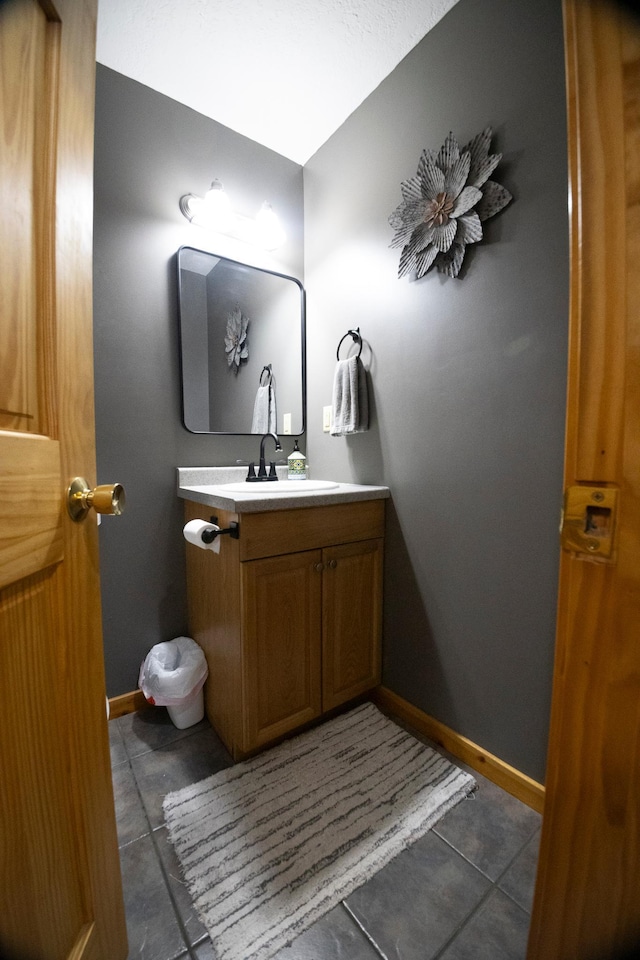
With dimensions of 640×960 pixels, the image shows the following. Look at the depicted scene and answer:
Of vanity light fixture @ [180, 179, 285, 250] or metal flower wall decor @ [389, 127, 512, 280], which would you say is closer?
metal flower wall decor @ [389, 127, 512, 280]

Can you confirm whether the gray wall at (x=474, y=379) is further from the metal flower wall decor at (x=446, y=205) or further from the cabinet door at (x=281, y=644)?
the cabinet door at (x=281, y=644)

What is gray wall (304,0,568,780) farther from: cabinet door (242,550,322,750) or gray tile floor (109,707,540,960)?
cabinet door (242,550,322,750)

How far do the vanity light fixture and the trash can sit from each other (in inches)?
71.7

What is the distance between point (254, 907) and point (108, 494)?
102cm

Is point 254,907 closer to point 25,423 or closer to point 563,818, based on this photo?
point 563,818

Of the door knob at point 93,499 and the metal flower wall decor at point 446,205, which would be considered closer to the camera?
the door knob at point 93,499

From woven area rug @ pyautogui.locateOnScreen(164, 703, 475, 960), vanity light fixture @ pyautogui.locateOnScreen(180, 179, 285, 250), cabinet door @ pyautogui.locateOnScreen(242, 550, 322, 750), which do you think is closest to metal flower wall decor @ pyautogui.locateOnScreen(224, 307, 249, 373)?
vanity light fixture @ pyautogui.locateOnScreen(180, 179, 285, 250)

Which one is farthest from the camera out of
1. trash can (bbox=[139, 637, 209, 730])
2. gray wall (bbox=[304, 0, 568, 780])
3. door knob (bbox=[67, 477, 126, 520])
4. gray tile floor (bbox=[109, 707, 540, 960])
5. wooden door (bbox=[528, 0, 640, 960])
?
trash can (bbox=[139, 637, 209, 730])

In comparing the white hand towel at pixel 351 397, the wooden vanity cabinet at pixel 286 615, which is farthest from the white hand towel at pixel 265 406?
the wooden vanity cabinet at pixel 286 615

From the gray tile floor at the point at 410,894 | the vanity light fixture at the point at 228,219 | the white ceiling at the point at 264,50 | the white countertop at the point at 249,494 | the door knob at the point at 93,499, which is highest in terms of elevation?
the white ceiling at the point at 264,50

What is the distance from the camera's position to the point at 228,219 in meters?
1.61

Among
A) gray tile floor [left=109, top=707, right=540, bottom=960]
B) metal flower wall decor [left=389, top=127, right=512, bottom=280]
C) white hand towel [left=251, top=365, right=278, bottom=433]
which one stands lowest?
gray tile floor [left=109, top=707, right=540, bottom=960]

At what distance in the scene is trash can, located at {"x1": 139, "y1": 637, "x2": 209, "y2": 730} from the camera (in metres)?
1.32

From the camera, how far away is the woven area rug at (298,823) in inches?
32.6
